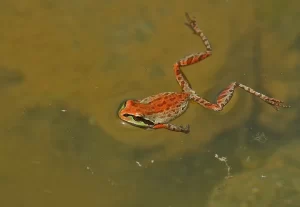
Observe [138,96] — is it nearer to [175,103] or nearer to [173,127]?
[175,103]

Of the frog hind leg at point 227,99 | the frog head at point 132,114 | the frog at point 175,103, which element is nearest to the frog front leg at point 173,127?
the frog at point 175,103

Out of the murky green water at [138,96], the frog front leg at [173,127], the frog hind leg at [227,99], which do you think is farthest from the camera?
the frog hind leg at [227,99]

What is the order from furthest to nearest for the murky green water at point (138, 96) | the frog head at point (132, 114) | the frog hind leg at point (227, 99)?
the frog hind leg at point (227, 99)
the frog head at point (132, 114)
the murky green water at point (138, 96)

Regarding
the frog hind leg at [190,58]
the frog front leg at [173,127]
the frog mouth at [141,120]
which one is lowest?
the frog front leg at [173,127]

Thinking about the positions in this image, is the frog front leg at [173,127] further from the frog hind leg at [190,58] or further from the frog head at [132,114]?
the frog hind leg at [190,58]

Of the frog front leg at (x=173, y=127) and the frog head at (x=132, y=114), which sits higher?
the frog head at (x=132, y=114)

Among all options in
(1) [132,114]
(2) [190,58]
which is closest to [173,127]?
(1) [132,114]

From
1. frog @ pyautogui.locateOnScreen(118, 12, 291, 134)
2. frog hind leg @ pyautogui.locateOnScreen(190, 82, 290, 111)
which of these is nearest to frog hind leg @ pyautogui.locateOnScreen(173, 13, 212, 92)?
frog @ pyautogui.locateOnScreen(118, 12, 291, 134)

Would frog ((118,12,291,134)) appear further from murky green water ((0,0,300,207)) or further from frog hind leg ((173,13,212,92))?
murky green water ((0,0,300,207))
